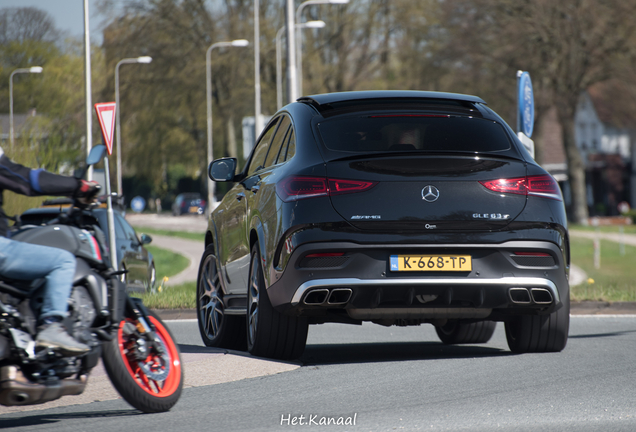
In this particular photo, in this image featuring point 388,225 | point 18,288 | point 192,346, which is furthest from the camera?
point 192,346

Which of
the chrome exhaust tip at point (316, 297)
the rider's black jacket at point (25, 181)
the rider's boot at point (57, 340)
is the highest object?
the rider's black jacket at point (25, 181)

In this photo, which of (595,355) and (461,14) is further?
(461,14)

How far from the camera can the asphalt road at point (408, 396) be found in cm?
530

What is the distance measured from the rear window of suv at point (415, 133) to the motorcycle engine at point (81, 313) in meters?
2.39

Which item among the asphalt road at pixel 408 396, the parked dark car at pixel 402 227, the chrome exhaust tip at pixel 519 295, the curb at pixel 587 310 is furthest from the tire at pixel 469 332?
the curb at pixel 587 310

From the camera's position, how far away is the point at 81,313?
5.24m

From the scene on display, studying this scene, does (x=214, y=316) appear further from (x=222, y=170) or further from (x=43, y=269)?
(x=43, y=269)

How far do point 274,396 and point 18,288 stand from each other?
1.74 m

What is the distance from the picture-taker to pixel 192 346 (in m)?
8.61

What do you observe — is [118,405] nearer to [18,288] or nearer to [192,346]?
[18,288]

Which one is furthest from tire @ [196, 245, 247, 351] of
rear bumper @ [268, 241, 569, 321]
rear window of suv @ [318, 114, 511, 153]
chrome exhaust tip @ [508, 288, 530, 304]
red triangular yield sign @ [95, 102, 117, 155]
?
red triangular yield sign @ [95, 102, 117, 155]

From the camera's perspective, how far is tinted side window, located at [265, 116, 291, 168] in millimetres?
7938

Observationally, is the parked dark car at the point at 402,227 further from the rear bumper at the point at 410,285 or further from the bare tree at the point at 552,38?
the bare tree at the point at 552,38

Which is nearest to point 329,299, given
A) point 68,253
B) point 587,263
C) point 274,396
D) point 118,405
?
point 274,396
